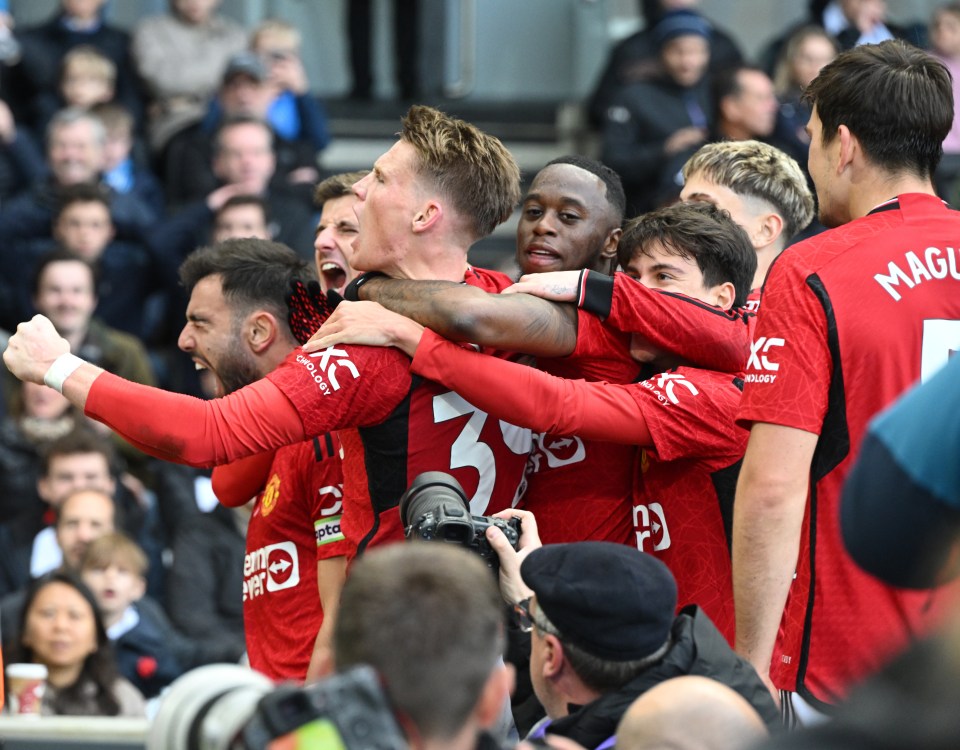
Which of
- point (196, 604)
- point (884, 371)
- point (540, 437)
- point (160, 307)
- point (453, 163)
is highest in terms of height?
point (453, 163)

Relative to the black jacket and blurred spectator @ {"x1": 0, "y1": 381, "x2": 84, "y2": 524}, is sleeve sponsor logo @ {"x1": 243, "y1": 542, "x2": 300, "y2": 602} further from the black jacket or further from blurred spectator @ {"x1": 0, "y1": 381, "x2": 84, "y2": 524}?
blurred spectator @ {"x1": 0, "y1": 381, "x2": 84, "y2": 524}

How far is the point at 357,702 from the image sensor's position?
1852mm

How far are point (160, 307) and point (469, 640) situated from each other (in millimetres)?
6953

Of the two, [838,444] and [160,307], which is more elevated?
[838,444]

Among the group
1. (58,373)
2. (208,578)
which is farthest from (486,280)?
(208,578)

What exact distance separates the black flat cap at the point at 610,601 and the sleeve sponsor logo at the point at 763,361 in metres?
0.53

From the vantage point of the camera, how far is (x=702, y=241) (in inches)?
145

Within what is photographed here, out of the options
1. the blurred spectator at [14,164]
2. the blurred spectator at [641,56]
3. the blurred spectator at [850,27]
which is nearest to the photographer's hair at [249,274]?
the blurred spectator at [14,164]

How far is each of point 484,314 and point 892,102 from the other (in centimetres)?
93

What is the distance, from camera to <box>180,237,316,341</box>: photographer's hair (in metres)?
3.97

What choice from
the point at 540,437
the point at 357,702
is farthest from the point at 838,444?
the point at 357,702

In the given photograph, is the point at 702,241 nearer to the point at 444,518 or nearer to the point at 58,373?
the point at 444,518

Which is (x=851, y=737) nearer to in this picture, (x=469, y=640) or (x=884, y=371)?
(x=469, y=640)

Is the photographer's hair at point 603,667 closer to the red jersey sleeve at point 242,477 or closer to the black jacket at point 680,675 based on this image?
the black jacket at point 680,675
